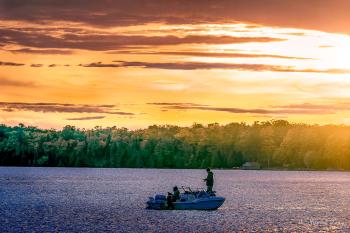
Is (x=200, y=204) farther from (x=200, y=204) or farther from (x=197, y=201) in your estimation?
(x=197, y=201)

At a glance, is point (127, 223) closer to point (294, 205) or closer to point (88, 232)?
point (88, 232)

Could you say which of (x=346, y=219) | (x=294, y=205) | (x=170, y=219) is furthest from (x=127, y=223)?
(x=294, y=205)

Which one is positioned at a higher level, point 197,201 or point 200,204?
point 197,201

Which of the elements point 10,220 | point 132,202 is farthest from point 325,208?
point 10,220

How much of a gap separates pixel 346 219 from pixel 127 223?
93.6 ft

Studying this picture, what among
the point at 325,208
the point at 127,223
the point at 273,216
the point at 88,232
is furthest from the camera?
the point at 325,208

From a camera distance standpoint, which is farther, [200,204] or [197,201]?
[200,204]

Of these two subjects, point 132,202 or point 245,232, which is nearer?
point 245,232

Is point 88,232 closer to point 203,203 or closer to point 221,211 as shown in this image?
point 203,203

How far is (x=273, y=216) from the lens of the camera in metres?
97.0

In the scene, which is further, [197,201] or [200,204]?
[200,204]

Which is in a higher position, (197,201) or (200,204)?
(197,201)

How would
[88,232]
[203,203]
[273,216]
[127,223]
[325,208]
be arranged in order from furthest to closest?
[325,208] < [273,216] < [203,203] < [127,223] < [88,232]

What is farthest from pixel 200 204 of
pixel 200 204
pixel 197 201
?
pixel 197 201
